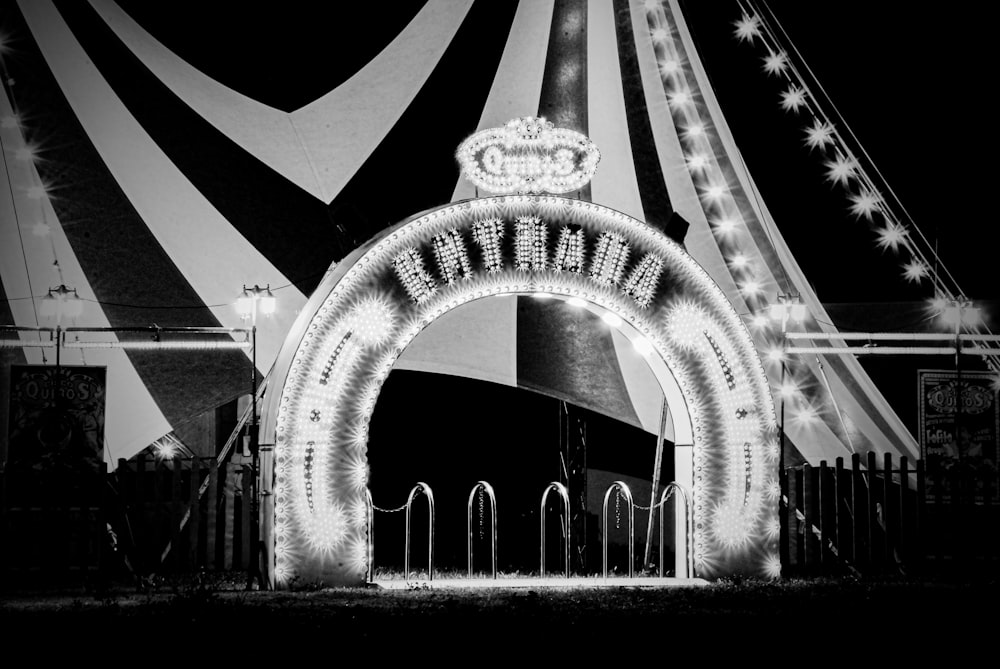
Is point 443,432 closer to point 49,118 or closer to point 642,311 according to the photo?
point 642,311

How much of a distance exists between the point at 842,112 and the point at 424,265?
6524mm

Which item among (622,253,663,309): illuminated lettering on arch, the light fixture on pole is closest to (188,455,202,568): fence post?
(622,253,663,309): illuminated lettering on arch

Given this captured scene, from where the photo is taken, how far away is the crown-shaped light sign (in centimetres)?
935

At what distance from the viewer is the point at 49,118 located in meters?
11.5

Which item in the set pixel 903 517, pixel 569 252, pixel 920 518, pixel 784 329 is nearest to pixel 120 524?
pixel 569 252

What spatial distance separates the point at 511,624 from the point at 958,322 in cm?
788

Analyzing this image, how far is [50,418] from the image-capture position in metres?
11.6

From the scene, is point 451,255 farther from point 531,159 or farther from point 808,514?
point 808,514

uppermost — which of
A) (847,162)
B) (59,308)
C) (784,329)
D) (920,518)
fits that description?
(847,162)

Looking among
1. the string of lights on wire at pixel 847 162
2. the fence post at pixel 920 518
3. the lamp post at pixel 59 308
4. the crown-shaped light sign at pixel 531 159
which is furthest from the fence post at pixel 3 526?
the string of lights on wire at pixel 847 162

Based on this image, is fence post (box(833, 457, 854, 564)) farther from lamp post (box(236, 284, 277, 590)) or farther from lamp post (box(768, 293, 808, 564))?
lamp post (box(236, 284, 277, 590))

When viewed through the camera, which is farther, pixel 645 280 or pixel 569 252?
pixel 645 280

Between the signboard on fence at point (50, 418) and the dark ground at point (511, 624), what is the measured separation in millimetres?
3158

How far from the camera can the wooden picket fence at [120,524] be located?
9508 millimetres
